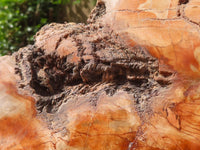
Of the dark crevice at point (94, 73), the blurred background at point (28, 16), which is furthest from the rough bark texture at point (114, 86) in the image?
the blurred background at point (28, 16)

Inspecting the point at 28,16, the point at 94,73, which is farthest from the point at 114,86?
the point at 28,16

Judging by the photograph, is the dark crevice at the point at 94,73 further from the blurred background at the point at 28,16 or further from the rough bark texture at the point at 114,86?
the blurred background at the point at 28,16

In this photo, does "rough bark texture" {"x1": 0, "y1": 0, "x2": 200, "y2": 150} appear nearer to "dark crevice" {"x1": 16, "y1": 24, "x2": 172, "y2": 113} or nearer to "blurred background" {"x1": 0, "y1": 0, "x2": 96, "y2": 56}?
"dark crevice" {"x1": 16, "y1": 24, "x2": 172, "y2": 113}

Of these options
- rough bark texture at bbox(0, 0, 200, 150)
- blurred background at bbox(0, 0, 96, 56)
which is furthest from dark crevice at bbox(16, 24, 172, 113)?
blurred background at bbox(0, 0, 96, 56)

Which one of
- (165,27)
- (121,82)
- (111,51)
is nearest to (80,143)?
(121,82)

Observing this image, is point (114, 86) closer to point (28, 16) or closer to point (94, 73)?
point (94, 73)

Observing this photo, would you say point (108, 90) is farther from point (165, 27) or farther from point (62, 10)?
point (62, 10)

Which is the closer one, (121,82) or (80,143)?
(80,143)
